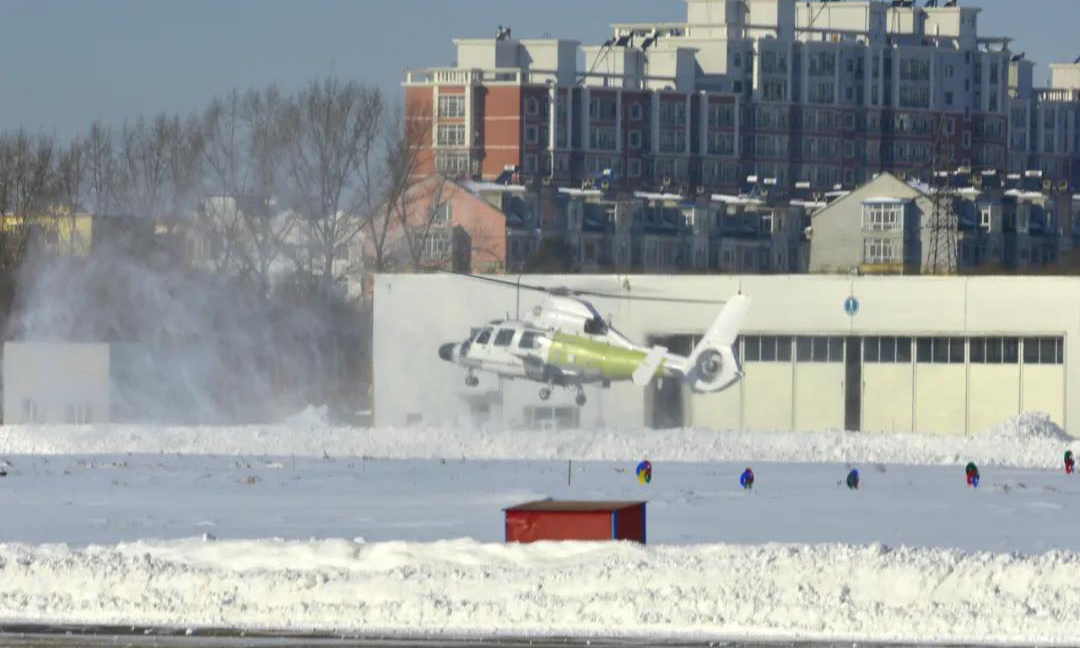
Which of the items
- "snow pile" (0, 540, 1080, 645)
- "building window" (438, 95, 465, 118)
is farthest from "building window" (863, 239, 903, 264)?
"snow pile" (0, 540, 1080, 645)

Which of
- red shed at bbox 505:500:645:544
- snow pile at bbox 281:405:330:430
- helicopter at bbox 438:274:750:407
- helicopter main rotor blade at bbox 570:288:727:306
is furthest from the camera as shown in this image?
snow pile at bbox 281:405:330:430

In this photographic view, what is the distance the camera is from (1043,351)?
56438 millimetres

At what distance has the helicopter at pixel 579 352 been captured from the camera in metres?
57.5

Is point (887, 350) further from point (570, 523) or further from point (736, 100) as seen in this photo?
point (736, 100)

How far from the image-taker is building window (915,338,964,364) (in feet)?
187

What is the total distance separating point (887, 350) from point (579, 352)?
8304 mm

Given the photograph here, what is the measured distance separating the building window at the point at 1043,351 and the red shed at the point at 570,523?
33.9m

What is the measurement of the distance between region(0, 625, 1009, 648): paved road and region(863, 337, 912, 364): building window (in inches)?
1544

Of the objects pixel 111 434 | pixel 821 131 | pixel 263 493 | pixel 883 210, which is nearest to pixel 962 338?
pixel 111 434

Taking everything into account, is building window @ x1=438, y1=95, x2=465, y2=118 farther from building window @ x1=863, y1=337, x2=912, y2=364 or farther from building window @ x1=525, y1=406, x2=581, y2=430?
building window @ x1=863, y1=337, x2=912, y2=364

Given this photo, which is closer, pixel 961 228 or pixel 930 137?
pixel 961 228

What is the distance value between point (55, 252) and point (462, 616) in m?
83.4

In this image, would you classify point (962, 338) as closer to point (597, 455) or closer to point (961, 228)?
point (597, 455)

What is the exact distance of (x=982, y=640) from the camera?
18.8 m
